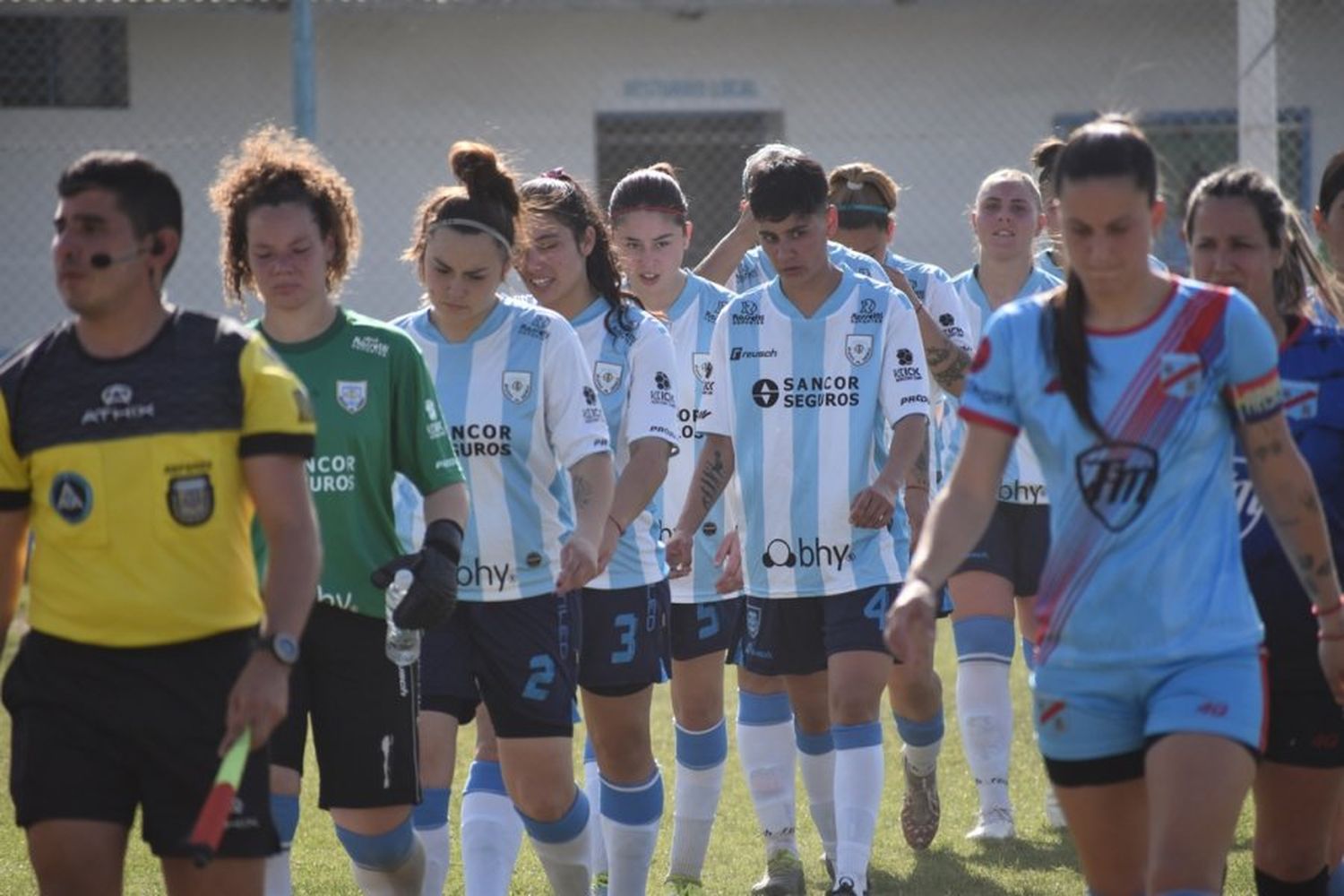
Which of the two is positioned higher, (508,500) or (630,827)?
(508,500)

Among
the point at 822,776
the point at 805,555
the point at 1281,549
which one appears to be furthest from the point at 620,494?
the point at 1281,549

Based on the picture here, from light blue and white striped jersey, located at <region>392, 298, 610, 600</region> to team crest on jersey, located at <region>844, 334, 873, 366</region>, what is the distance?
1.10 metres

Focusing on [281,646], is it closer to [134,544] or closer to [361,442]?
[134,544]

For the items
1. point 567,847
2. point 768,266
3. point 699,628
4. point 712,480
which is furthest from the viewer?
point 768,266

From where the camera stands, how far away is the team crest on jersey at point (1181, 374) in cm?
396

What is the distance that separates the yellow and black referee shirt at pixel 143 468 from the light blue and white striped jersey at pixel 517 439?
1.58 meters

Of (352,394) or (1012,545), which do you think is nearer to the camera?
(352,394)

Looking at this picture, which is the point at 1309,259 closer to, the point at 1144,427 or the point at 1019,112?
the point at 1144,427

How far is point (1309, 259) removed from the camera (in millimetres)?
4820

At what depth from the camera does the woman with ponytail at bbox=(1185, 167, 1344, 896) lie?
4637mm

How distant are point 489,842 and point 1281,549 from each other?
2304 mm

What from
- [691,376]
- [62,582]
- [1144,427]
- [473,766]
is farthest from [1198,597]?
[691,376]

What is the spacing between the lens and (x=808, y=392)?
6.48 meters

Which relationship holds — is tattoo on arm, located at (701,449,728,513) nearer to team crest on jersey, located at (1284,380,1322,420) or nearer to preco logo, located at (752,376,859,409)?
preco logo, located at (752,376,859,409)
